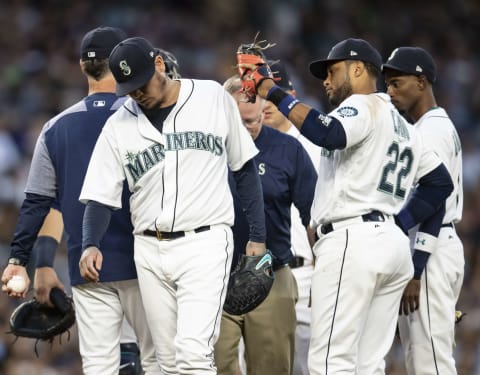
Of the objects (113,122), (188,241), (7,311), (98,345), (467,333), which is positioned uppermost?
(113,122)

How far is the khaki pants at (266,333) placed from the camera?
557 centimetres

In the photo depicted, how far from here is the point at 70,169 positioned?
520cm

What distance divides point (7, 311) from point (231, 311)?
13.2ft

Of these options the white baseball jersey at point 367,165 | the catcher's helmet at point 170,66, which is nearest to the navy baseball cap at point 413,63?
the white baseball jersey at point 367,165

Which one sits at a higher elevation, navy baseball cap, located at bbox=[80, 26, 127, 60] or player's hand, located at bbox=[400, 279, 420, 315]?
navy baseball cap, located at bbox=[80, 26, 127, 60]

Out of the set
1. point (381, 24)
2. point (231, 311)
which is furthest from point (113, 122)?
point (381, 24)

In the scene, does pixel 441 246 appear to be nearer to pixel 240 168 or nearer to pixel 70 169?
pixel 240 168

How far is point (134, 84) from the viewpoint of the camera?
475 centimetres

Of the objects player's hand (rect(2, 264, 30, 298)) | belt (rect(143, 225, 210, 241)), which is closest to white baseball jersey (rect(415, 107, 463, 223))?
belt (rect(143, 225, 210, 241))

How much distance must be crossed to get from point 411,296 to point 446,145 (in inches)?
31.3

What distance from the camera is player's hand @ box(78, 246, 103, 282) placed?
4.65 meters

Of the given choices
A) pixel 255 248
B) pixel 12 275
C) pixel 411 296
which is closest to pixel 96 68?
pixel 12 275

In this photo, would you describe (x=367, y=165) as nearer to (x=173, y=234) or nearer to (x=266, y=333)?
(x=173, y=234)

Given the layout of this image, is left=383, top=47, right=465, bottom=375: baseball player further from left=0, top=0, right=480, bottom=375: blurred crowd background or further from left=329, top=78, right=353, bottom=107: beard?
left=0, top=0, right=480, bottom=375: blurred crowd background
